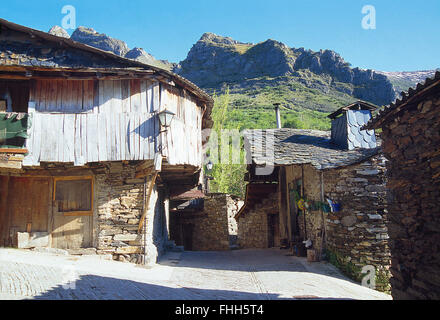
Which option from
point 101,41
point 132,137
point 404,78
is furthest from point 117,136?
point 101,41

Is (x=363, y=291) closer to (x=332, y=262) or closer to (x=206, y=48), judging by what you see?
(x=332, y=262)

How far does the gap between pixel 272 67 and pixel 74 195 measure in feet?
186

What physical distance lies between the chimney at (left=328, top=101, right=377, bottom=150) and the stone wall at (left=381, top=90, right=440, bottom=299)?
476cm

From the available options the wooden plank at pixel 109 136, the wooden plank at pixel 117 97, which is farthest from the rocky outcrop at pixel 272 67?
the wooden plank at pixel 109 136

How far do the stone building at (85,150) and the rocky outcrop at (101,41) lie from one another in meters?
77.1

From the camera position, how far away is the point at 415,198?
16.3 ft

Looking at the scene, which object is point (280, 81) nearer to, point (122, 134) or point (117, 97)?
point (117, 97)

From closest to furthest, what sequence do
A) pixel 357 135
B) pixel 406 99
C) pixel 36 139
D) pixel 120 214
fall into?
1. pixel 406 99
2. pixel 36 139
3. pixel 120 214
4. pixel 357 135

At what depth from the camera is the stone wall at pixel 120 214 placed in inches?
332

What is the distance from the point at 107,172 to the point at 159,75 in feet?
9.87

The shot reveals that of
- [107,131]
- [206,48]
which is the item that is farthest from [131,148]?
[206,48]

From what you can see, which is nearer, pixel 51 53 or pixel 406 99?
pixel 406 99

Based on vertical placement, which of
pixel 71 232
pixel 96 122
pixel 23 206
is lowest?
pixel 71 232

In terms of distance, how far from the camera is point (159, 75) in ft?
28.6
